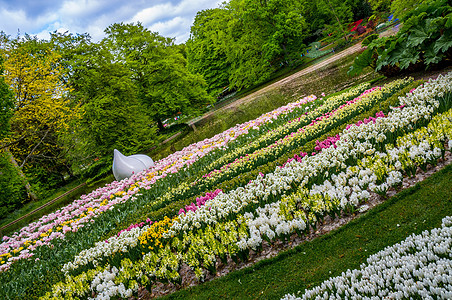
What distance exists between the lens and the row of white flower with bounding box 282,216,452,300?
7.36ft

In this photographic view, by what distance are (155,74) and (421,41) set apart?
21.9m

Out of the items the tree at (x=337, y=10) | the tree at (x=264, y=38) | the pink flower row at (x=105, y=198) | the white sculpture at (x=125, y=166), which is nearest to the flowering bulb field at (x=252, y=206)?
the pink flower row at (x=105, y=198)

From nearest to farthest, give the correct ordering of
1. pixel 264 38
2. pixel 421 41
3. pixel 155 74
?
pixel 421 41
pixel 155 74
pixel 264 38

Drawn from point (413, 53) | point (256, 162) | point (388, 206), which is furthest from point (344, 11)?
point (388, 206)

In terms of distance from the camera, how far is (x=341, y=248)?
349 cm

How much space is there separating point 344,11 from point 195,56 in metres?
22.0

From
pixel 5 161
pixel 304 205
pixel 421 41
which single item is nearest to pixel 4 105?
pixel 5 161

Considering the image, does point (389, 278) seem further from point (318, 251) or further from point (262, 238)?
point (262, 238)

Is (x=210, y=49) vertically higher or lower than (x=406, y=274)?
higher

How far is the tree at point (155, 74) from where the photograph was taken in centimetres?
2503

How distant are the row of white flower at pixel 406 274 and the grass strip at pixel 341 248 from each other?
28 centimetres

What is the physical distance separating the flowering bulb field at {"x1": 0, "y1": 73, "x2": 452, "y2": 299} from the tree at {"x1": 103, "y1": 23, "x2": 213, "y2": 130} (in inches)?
695

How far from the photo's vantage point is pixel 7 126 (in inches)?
470

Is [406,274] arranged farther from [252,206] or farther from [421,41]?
[421,41]
